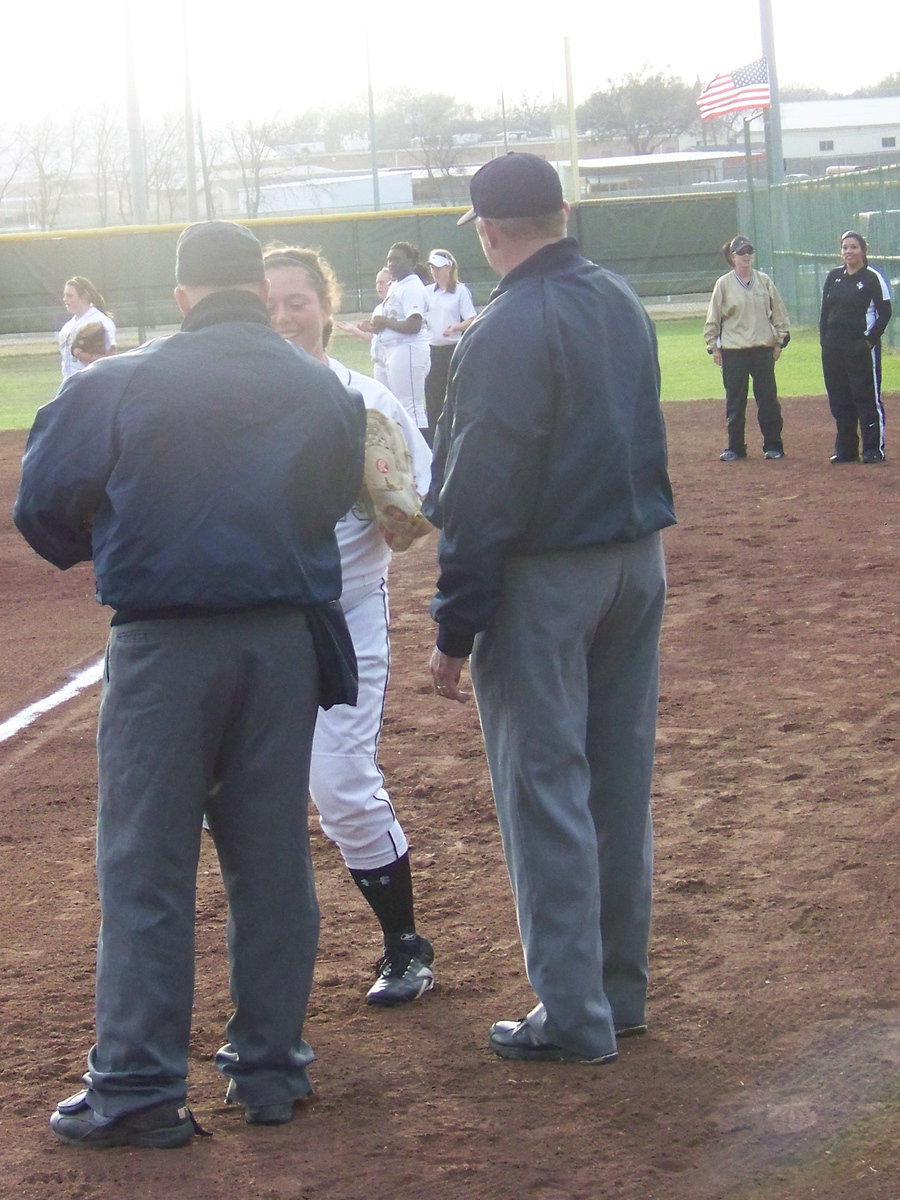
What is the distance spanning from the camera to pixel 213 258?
3.26 m

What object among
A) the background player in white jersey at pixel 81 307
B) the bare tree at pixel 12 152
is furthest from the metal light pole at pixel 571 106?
the bare tree at pixel 12 152

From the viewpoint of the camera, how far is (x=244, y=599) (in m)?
3.10

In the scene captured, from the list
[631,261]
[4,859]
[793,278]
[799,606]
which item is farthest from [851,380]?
[631,261]

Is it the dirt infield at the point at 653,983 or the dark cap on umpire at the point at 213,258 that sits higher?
the dark cap on umpire at the point at 213,258

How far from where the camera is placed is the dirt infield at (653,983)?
3094 mm

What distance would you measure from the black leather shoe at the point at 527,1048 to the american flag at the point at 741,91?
95.5 ft

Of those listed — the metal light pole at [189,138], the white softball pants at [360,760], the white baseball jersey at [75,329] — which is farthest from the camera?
the metal light pole at [189,138]

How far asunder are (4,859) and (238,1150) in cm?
231

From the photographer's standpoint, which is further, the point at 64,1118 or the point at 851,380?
the point at 851,380

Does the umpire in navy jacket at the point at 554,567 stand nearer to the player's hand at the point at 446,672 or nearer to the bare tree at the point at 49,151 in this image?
the player's hand at the point at 446,672

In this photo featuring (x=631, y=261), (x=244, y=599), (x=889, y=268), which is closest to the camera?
(x=244, y=599)

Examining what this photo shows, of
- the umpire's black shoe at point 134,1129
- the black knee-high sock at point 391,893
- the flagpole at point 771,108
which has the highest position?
the flagpole at point 771,108

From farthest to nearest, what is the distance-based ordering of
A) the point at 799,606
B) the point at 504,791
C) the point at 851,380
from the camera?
the point at 851,380, the point at 799,606, the point at 504,791

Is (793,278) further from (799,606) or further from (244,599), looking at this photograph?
(244,599)
